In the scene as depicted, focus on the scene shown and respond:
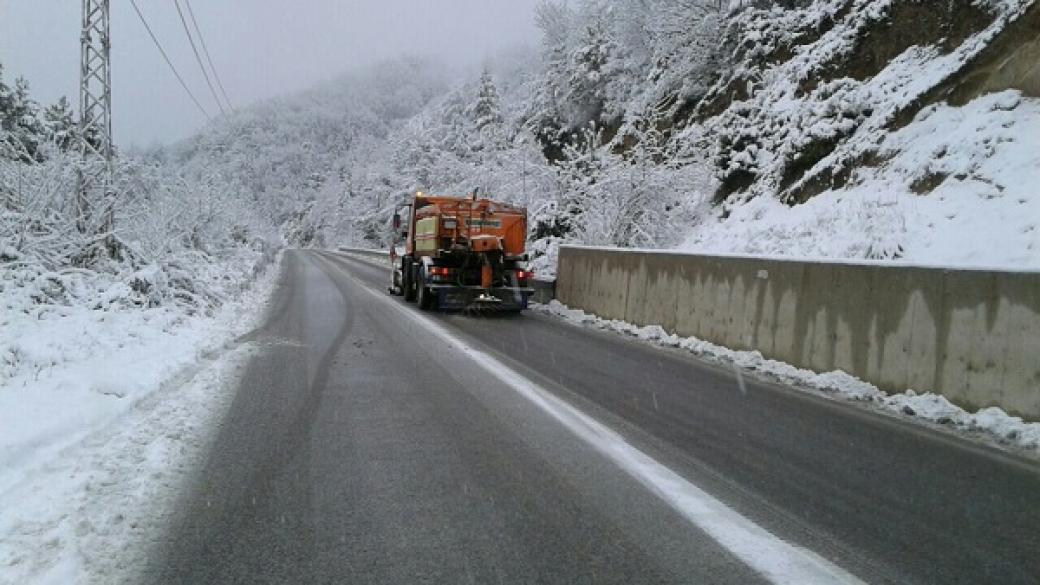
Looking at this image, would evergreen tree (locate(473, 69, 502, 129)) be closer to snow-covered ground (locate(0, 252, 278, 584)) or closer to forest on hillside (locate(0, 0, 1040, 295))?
forest on hillside (locate(0, 0, 1040, 295))

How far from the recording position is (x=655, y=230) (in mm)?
24172

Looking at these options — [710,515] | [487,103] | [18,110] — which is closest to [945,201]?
[710,515]

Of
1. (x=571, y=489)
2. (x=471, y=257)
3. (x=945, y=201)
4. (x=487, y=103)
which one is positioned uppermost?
(x=487, y=103)

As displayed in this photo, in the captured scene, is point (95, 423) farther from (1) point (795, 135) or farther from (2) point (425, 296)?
(1) point (795, 135)

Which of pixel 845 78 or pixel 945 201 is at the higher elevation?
pixel 845 78

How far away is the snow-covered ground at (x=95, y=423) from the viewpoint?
13.0 feet

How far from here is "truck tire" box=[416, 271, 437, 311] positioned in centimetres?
1838

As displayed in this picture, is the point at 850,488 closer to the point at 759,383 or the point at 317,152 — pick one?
the point at 759,383

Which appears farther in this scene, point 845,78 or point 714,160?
point 714,160

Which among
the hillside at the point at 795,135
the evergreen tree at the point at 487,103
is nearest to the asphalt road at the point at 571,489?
the hillside at the point at 795,135

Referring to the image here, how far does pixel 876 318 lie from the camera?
8836 millimetres

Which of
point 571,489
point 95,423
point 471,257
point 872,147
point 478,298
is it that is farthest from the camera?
point 471,257

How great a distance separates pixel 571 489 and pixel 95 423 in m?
4.10

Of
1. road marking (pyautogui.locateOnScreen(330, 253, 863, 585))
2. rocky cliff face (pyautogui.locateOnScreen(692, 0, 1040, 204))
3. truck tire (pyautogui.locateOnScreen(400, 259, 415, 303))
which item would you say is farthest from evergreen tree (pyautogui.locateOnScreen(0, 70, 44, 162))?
road marking (pyautogui.locateOnScreen(330, 253, 863, 585))
